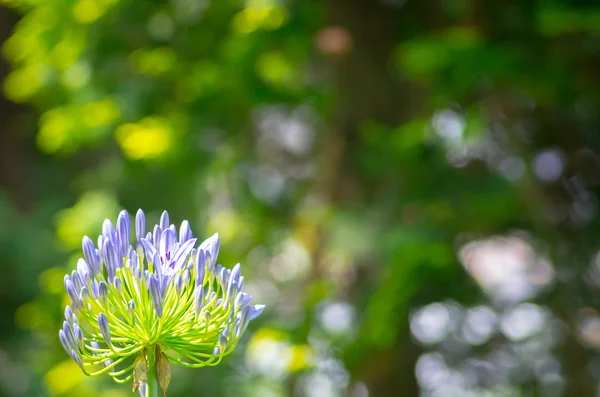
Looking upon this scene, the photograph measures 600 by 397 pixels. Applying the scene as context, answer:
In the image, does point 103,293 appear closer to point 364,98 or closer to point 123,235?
point 123,235

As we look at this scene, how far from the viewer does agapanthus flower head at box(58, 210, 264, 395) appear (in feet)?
3.24

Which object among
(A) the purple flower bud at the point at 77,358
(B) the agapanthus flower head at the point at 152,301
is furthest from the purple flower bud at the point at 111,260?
(A) the purple flower bud at the point at 77,358

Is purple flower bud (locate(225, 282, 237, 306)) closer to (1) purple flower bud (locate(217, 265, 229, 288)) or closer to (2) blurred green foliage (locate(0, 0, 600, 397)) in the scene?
(1) purple flower bud (locate(217, 265, 229, 288))

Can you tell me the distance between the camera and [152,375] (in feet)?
3.09

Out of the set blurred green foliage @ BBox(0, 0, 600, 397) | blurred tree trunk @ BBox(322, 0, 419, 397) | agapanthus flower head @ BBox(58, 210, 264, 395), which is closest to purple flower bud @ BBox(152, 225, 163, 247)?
agapanthus flower head @ BBox(58, 210, 264, 395)

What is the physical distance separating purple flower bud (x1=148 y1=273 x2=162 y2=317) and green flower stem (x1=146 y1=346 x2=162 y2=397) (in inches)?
2.2

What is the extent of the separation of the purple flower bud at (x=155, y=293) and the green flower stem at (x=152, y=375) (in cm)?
6

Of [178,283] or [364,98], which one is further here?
[364,98]

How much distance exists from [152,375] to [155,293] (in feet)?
0.36

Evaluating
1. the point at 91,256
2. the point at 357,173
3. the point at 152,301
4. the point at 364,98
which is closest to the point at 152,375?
the point at 152,301

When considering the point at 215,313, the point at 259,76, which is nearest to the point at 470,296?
the point at 259,76

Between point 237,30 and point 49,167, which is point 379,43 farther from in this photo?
point 49,167

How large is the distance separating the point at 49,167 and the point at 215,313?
6.29 m

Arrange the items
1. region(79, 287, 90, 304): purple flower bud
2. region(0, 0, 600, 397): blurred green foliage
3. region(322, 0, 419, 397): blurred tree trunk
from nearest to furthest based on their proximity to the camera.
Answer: region(79, 287, 90, 304): purple flower bud → region(0, 0, 600, 397): blurred green foliage → region(322, 0, 419, 397): blurred tree trunk
